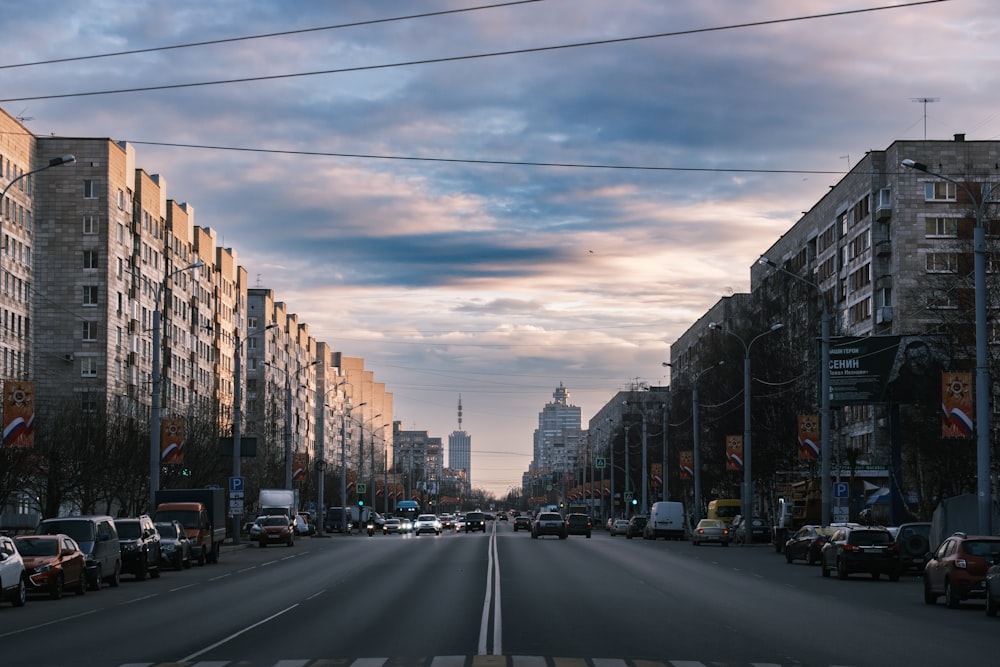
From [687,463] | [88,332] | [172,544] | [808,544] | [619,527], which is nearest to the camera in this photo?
[172,544]

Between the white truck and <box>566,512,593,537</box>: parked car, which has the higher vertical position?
the white truck

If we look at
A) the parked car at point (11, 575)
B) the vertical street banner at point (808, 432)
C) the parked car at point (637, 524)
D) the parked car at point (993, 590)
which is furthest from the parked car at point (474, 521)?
the parked car at point (993, 590)

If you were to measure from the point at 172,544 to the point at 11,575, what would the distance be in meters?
16.9

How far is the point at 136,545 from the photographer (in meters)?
39.2

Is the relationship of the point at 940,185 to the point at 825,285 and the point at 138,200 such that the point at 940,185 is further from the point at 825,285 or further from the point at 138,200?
the point at 138,200

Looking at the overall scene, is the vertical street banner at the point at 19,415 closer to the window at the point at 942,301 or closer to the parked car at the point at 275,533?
the parked car at the point at 275,533

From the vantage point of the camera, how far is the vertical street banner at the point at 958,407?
124 feet

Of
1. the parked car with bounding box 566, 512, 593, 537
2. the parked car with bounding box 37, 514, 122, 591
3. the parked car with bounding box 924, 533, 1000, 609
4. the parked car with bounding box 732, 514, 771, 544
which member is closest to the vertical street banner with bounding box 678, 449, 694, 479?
the parked car with bounding box 732, 514, 771, 544

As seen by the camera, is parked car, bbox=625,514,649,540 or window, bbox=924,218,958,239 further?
window, bbox=924,218,958,239

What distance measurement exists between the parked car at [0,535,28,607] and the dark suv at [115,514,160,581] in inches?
→ 387

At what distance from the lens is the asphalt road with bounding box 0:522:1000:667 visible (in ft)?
58.1

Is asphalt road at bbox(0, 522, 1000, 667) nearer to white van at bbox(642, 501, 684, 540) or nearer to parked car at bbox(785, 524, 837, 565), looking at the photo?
parked car at bbox(785, 524, 837, 565)

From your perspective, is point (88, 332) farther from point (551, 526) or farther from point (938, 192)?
point (938, 192)

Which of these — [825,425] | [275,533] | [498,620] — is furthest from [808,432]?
[498,620]
